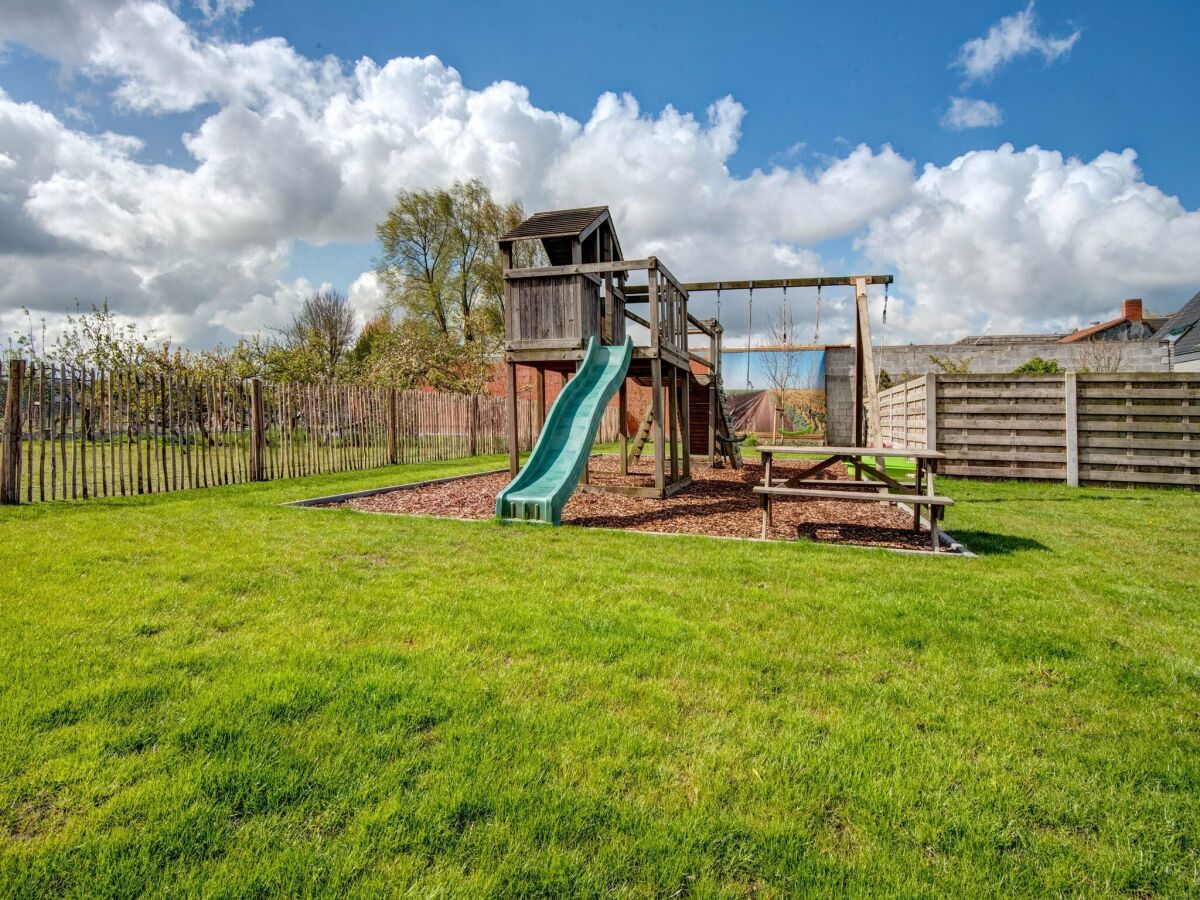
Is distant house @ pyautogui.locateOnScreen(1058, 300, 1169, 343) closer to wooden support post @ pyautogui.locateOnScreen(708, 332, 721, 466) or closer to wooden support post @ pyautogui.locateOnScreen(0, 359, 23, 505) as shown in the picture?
wooden support post @ pyautogui.locateOnScreen(708, 332, 721, 466)

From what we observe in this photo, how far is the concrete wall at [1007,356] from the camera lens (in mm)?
18908

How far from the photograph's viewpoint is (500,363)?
29.6 metres

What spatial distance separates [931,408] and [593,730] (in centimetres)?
1103

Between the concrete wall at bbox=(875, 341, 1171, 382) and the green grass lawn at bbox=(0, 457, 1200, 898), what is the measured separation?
17.3 metres

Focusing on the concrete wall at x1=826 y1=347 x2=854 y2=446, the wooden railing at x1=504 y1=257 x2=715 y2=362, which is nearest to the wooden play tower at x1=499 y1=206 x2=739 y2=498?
the wooden railing at x1=504 y1=257 x2=715 y2=362

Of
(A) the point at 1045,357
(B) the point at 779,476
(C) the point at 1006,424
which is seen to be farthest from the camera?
(A) the point at 1045,357

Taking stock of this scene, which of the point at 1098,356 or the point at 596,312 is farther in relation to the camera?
the point at 1098,356

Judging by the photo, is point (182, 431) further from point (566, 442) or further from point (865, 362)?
point (865, 362)

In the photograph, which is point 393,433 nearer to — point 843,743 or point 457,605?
point 457,605

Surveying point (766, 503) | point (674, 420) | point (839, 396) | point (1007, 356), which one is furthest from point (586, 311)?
point (1007, 356)

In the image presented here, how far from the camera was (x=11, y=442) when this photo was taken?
7.41 m

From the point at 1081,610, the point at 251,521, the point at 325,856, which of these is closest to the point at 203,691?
the point at 325,856

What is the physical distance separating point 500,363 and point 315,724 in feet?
92.2

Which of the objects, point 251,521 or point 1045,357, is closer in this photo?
point 251,521
